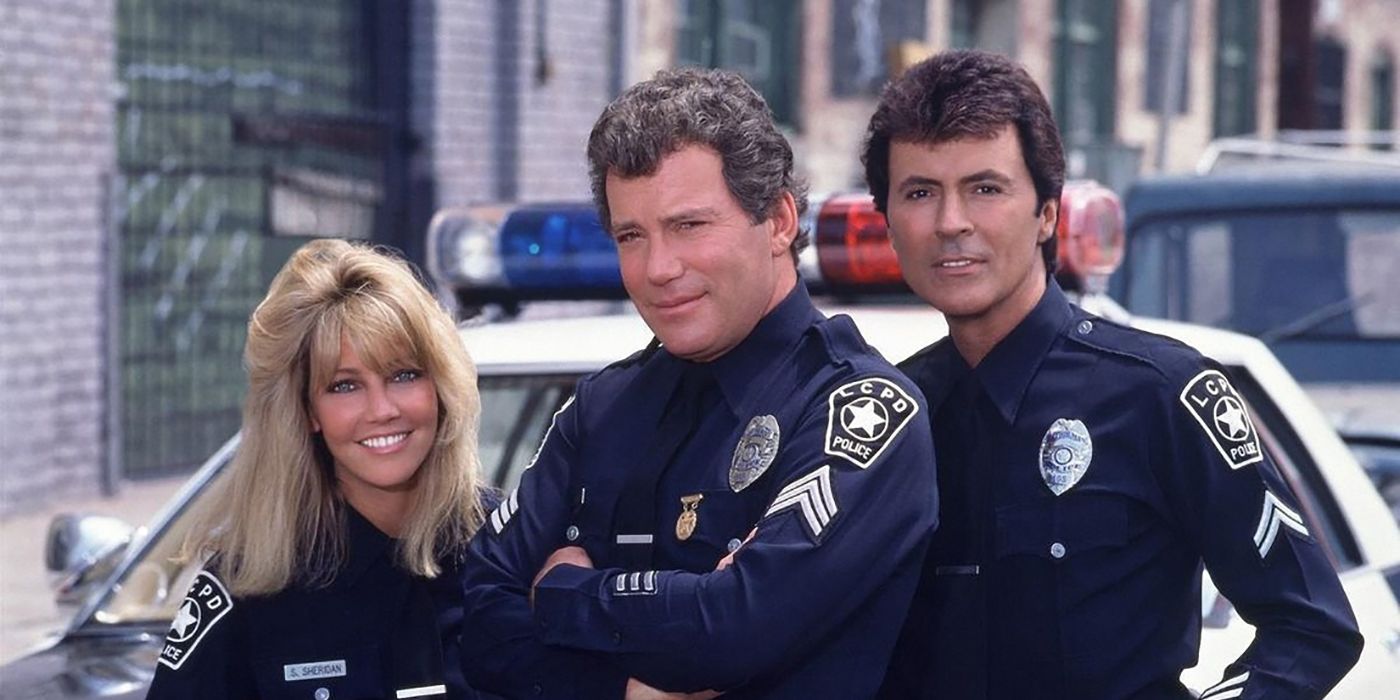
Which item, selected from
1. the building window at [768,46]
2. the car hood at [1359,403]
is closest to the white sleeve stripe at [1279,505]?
the car hood at [1359,403]

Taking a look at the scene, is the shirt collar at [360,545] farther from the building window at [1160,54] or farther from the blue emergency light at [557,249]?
→ the building window at [1160,54]

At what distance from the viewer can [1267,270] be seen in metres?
7.21

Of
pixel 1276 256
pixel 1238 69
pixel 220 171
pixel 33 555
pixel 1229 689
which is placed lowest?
pixel 33 555

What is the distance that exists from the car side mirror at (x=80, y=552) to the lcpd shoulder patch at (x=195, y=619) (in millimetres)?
1428

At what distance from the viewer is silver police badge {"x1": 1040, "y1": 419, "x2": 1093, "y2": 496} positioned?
2.71m

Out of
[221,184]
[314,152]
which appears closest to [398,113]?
[314,152]

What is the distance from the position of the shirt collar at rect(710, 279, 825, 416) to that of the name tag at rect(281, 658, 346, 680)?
0.71m

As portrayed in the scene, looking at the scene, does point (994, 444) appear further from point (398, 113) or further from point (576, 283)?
point (398, 113)

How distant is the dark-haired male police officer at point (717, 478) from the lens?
2525 millimetres

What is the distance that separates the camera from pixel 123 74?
35.8 ft

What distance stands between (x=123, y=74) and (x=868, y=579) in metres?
9.04

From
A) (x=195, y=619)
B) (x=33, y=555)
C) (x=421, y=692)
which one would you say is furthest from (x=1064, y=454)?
(x=33, y=555)

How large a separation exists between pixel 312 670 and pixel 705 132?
0.93m

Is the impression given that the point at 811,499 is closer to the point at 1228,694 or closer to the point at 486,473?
the point at 1228,694
